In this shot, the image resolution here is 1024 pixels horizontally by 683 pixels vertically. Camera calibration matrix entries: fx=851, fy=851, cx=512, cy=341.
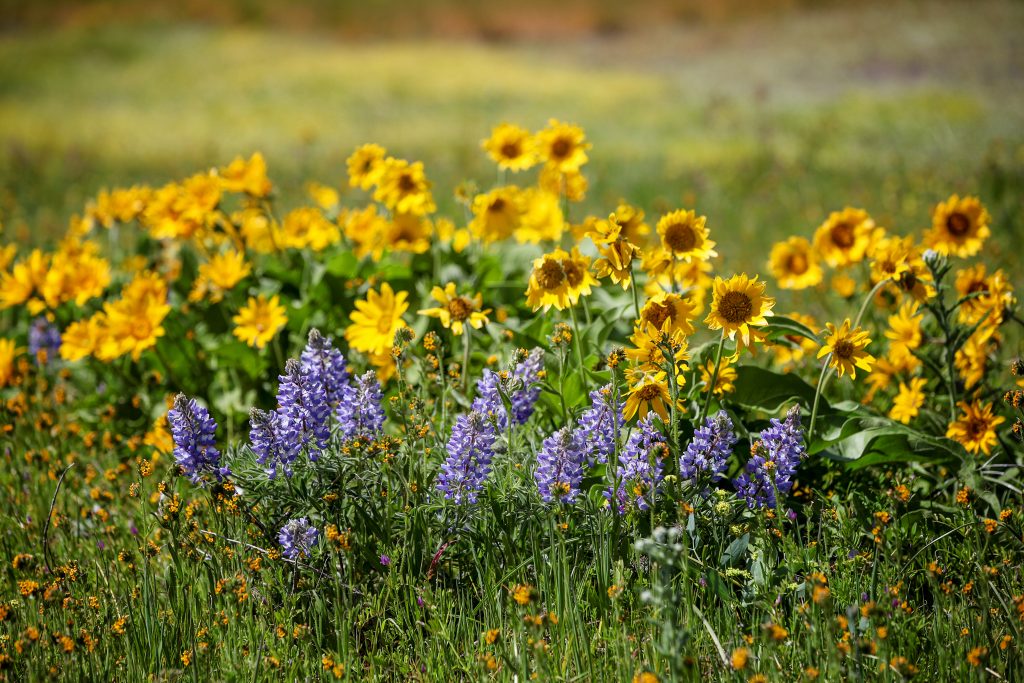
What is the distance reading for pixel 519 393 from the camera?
7.08 feet

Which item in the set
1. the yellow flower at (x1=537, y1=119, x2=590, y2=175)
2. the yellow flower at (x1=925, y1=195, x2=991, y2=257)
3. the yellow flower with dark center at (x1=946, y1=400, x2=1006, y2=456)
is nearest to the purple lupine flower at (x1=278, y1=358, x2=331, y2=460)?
the yellow flower at (x1=537, y1=119, x2=590, y2=175)

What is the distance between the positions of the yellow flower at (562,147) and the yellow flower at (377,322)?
0.64 meters

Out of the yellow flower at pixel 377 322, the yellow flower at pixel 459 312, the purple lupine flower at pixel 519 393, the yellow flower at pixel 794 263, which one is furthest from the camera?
the yellow flower at pixel 794 263

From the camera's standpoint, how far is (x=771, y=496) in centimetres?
202

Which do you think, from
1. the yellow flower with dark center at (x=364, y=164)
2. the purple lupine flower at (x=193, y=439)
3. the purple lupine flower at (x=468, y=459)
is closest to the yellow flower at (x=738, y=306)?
the purple lupine flower at (x=468, y=459)

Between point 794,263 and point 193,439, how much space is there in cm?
187

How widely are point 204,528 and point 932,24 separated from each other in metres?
22.3

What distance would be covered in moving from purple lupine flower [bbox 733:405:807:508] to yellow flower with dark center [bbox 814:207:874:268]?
816 mm

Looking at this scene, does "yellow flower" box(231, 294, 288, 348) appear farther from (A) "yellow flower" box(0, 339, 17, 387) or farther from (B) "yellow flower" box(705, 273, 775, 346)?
(B) "yellow flower" box(705, 273, 775, 346)

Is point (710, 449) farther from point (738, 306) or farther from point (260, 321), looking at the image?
point (260, 321)

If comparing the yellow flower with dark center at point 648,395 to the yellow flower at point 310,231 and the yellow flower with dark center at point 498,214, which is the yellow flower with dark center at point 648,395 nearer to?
the yellow flower with dark center at point 498,214

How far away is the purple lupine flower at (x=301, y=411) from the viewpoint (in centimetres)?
194

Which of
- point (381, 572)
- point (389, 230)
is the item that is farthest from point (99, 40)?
point (381, 572)

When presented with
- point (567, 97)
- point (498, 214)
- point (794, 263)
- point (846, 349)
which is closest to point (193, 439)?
point (498, 214)
